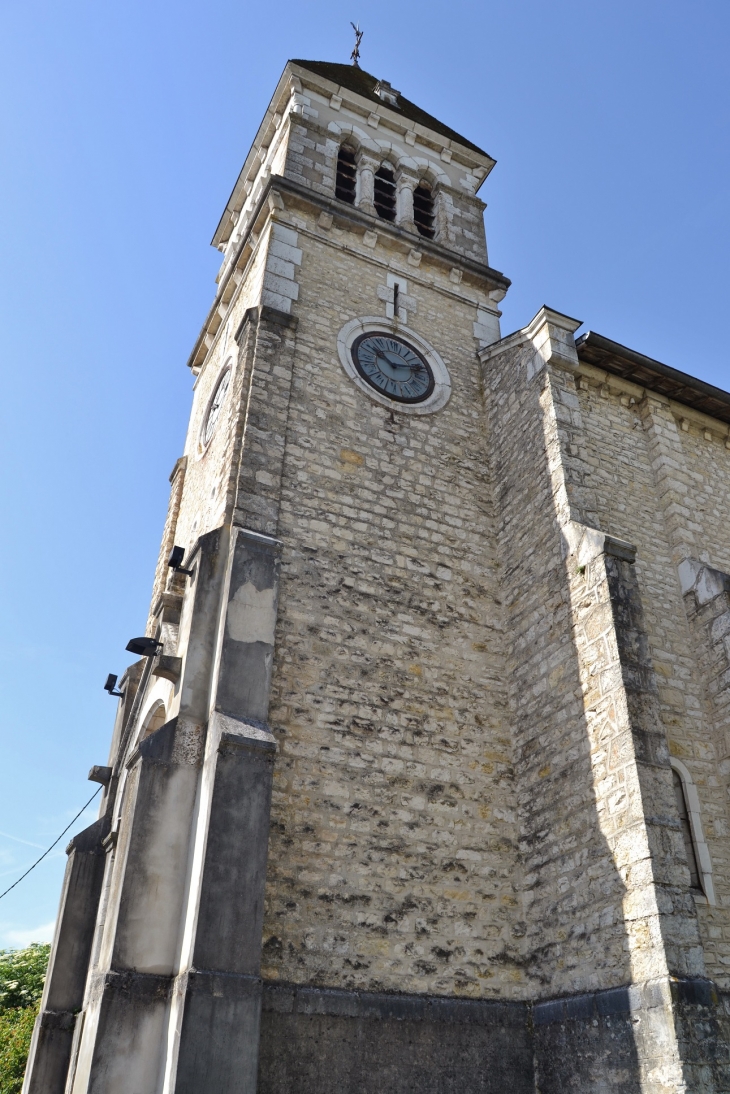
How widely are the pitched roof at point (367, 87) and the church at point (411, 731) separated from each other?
13.8 feet

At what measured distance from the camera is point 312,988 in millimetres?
6773

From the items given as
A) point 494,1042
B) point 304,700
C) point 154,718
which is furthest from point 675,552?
point 154,718

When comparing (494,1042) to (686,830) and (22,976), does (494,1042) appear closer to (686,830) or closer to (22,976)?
(686,830)

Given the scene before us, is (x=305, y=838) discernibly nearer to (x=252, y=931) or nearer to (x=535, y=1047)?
(x=252, y=931)

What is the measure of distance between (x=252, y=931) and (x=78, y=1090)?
1.68m

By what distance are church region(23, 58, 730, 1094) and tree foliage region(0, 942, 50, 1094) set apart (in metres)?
6.36

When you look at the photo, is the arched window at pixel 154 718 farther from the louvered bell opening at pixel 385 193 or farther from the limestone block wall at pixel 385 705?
the louvered bell opening at pixel 385 193

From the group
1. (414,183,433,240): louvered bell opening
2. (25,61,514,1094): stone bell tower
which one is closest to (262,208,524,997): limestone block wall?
(25,61,514,1094): stone bell tower

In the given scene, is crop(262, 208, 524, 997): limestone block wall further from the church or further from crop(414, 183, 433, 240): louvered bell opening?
crop(414, 183, 433, 240): louvered bell opening

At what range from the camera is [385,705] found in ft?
27.6

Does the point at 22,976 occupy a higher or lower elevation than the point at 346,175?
lower

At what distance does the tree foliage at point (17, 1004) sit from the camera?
13.6m

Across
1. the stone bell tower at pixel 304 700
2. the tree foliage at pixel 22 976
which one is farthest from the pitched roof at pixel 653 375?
the tree foliage at pixel 22 976

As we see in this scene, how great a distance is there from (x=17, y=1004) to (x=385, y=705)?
622 inches
